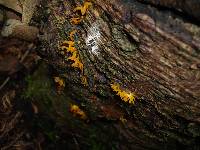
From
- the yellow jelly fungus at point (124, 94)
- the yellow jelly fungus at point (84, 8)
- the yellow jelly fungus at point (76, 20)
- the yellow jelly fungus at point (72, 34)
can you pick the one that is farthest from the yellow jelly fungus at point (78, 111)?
the yellow jelly fungus at point (84, 8)

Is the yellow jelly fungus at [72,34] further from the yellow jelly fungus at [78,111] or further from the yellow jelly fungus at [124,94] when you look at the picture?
the yellow jelly fungus at [78,111]

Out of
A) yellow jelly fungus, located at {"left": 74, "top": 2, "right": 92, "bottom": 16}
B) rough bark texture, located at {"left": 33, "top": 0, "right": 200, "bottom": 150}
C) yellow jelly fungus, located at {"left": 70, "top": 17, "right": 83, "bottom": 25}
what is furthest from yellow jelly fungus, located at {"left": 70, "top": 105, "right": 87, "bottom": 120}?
yellow jelly fungus, located at {"left": 74, "top": 2, "right": 92, "bottom": 16}

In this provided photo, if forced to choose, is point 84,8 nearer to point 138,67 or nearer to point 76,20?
point 76,20

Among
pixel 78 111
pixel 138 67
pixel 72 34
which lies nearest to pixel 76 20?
pixel 72 34

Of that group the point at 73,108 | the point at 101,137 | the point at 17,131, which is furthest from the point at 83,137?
the point at 17,131

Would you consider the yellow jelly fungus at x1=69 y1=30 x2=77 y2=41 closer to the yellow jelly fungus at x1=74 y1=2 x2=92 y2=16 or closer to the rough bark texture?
the rough bark texture
